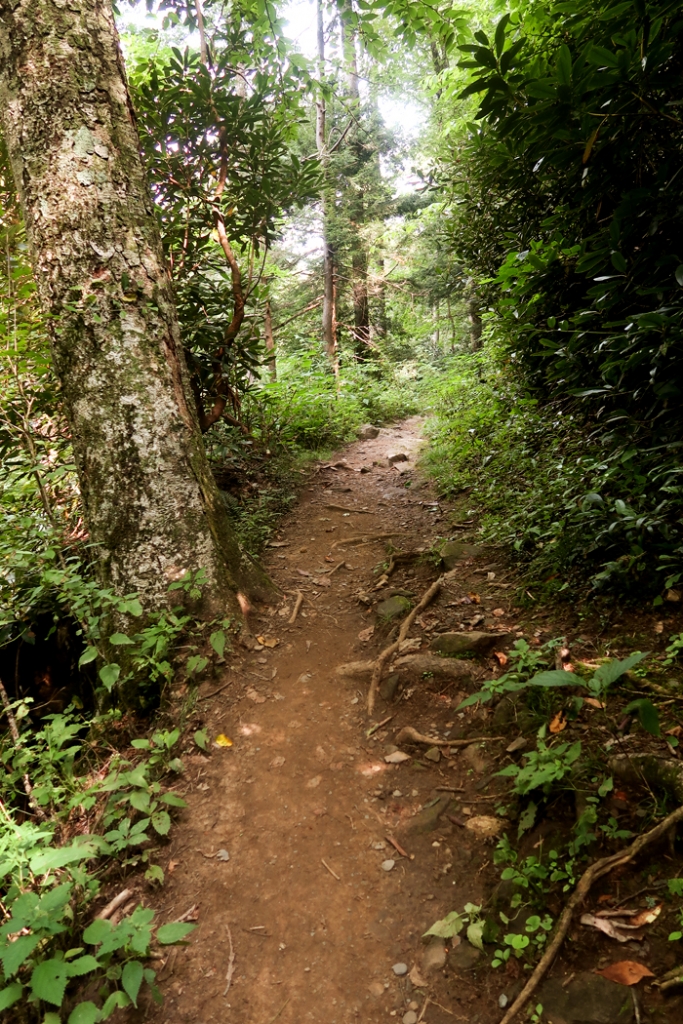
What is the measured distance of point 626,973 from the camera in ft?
5.83

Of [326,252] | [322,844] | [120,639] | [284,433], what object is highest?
[326,252]

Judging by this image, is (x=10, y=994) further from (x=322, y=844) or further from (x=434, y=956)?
(x=434, y=956)

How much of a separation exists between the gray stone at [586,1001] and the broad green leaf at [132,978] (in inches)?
59.4

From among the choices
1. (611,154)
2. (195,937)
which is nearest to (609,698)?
(195,937)

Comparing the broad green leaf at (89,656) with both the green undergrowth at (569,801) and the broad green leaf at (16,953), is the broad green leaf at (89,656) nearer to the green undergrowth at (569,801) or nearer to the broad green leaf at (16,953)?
the broad green leaf at (16,953)

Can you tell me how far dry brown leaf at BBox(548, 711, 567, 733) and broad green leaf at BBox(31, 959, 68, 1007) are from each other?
2297 mm

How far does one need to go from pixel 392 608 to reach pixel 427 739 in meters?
1.32

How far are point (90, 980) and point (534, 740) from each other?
7.46 ft

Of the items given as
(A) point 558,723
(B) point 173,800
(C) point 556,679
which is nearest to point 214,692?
(B) point 173,800

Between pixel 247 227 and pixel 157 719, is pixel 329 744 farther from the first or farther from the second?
pixel 247 227

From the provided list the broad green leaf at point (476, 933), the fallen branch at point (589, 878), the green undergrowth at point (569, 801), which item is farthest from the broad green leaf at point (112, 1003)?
the fallen branch at point (589, 878)

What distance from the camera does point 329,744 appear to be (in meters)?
3.38

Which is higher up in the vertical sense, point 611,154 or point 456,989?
point 611,154

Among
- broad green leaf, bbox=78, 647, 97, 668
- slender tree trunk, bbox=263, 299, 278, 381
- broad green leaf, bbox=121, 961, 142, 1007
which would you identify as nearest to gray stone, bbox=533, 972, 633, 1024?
broad green leaf, bbox=121, 961, 142, 1007
